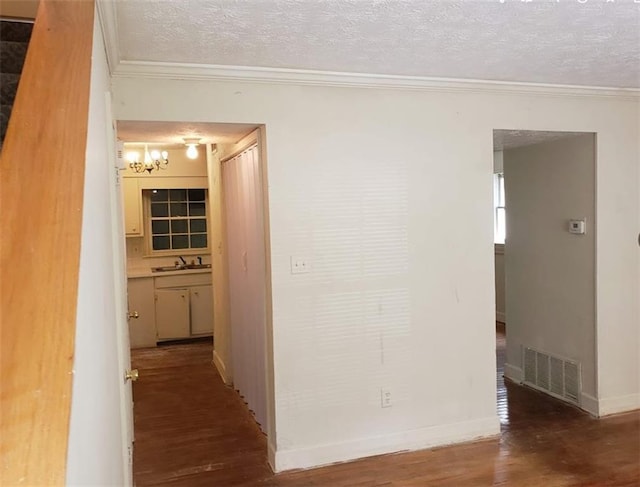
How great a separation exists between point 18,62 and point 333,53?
1505 mm

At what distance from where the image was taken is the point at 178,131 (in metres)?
3.40

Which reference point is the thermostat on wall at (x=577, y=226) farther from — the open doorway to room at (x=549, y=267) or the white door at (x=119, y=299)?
the white door at (x=119, y=299)

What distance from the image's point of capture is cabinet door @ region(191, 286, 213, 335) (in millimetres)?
6484

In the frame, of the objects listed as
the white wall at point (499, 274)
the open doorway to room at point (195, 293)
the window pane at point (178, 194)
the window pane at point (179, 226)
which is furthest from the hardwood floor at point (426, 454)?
the window pane at point (178, 194)

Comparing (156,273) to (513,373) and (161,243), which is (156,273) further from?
(513,373)

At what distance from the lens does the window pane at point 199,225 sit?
7074 mm

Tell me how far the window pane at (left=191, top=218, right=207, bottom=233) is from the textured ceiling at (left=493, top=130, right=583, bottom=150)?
4.06 meters

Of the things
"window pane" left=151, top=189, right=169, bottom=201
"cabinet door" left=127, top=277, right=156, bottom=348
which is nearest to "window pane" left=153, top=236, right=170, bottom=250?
"window pane" left=151, top=189, right=169, bottom=201

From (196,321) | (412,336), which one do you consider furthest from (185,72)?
(196,321)

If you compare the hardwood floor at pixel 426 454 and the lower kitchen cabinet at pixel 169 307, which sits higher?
the lower kitchen cabinet at pixel 169 307

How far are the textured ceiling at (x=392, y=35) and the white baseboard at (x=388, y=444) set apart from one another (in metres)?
2.28

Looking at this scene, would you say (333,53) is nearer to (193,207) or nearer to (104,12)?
(104,12)

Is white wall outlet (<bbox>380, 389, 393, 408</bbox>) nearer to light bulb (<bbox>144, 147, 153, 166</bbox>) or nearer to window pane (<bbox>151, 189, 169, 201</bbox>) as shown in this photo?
light bulb (<bbox>144, 147, 153, 166</bbox>)

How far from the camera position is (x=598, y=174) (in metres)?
3.90
